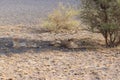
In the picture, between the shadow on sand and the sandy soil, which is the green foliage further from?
the shadow on sand

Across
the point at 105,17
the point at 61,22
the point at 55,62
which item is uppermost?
the point at 105,17

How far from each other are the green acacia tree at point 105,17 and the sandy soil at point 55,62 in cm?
67

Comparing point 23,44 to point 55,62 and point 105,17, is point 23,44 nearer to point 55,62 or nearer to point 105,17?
point 105,17

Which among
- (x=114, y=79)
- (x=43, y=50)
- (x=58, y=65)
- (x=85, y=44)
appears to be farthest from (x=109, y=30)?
(x=114, y=79)

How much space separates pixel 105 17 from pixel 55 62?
A: 11.6ft

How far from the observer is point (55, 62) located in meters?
12.8

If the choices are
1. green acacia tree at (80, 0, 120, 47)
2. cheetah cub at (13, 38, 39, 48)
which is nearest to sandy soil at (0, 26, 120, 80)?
cheetah cub at (13, 38, 39, 48)

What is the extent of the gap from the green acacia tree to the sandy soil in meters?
0.67

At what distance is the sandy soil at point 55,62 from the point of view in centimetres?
1116

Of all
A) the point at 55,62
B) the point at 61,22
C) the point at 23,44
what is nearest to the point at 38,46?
the point at 23,44

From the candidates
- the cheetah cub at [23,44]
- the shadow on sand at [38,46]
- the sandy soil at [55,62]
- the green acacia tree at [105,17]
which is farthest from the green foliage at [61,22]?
the green acacia tree at [105,17]

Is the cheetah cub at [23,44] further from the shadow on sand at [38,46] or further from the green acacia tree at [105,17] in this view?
the green acacia tree at [105,17]

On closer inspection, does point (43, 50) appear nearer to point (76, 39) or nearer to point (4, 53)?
point (4, 53)

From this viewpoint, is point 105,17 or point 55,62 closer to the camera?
point 55,62
